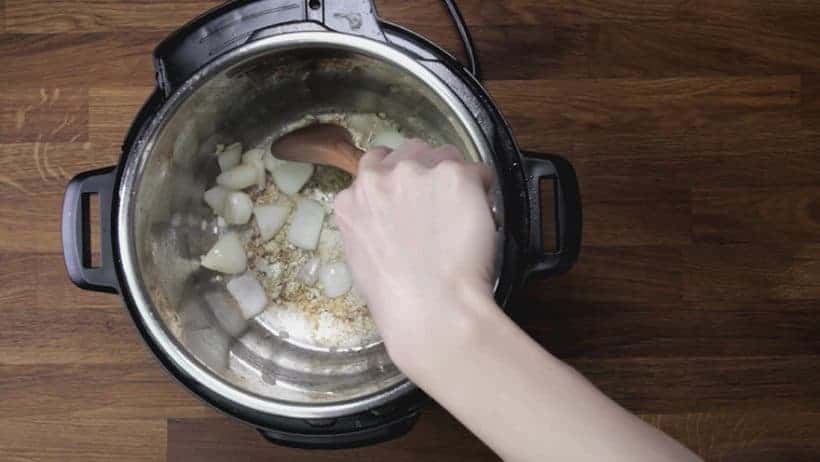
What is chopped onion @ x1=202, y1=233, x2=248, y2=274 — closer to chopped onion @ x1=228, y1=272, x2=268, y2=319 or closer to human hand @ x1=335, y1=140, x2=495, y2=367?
chopped onion @ x1=228, y1=272, x2=268, y2=319

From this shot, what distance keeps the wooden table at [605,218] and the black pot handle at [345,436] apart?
0.17 metres

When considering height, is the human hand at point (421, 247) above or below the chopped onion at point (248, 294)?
above

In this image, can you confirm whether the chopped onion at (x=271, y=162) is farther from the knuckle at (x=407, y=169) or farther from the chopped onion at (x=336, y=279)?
the knuckle at (x=407, y=169)

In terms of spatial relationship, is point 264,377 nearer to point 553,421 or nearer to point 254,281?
point 254,281

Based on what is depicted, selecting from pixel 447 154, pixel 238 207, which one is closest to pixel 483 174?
pixel 447 154

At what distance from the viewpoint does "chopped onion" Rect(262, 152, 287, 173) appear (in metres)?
0.85

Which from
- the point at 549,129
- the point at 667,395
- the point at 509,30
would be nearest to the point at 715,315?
the point at 667,395

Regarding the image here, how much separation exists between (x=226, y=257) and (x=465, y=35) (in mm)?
375

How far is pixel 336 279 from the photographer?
848 millimetres

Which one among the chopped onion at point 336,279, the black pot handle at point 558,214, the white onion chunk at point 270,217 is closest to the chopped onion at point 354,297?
the chopped onion at point 336,279

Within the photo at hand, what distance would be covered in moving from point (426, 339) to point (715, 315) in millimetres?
529

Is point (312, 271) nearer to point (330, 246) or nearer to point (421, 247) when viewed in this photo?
point (330, 246)

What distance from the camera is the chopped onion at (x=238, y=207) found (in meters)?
0.85

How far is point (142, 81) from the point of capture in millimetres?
868
